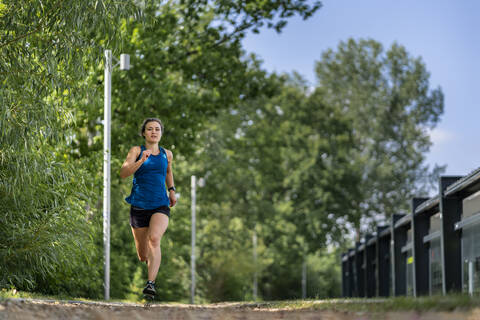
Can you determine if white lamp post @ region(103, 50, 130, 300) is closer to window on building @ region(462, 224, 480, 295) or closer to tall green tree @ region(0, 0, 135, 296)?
tall green tree @ region(0, 0, 135, 296)

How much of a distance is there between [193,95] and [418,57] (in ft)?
99.6

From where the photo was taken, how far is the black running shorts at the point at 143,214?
7504 mm

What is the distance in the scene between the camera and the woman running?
24.3 feet

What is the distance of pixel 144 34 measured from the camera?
17.5 meters

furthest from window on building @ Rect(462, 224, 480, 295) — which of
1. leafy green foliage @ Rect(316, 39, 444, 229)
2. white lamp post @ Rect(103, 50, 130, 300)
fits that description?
leafy green foliage @ Rect(316, 39, 444, 229)

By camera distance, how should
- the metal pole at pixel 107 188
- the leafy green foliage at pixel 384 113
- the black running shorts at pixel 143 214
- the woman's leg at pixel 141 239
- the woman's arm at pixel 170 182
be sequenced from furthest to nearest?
1. the leafy green foliage at pixel 384 113
2. the metal pole at pixel 107 188
3. the woman's arm at pixel 170 182
4. the woman's leg at pixel 141 239
5. the black running shorts at pixel 143 214

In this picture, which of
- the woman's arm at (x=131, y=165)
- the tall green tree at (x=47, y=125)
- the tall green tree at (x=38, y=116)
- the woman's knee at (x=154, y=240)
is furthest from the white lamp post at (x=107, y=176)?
the woman's arm at (x=131, y=165)

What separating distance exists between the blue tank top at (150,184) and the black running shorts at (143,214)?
1.9 inches

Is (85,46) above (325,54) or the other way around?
the other way around

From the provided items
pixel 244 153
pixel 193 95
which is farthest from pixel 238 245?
pixel 193 95

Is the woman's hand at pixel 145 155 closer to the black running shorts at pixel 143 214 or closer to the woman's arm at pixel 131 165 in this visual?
the woman's arm at pixel 131 165

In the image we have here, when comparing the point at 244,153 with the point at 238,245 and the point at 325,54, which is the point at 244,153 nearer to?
the point at 238,245

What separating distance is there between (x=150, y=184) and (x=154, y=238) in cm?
50

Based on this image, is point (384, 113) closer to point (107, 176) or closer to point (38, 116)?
point (107, 176)
